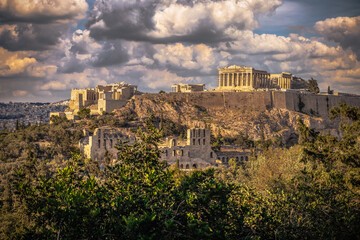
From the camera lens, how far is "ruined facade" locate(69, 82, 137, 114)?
60094 millimetres

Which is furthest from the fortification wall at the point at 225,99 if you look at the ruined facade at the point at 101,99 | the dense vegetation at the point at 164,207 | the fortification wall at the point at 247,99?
the dense vegetation at the point at 164,207

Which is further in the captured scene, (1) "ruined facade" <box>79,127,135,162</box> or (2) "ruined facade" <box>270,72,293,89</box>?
(2) "ruined facade" <box>270,72,293,89</box>

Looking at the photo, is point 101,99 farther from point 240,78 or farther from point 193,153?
point 240,78

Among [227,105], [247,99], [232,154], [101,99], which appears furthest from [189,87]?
[232,154]

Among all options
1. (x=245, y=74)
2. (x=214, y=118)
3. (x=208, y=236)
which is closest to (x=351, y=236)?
(x=208, y=236)

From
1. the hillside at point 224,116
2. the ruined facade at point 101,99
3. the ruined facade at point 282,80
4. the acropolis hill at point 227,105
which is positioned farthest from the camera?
the ruined facade at point 282,80

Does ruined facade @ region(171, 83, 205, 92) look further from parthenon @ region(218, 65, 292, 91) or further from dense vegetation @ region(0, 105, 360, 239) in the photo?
dense vegetation @ region(0, 105, 360, 239)

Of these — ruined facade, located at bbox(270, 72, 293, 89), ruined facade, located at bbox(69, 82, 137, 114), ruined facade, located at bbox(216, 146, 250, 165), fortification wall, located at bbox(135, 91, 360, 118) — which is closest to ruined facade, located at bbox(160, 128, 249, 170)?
ruined facade, located at bbox(216, 146, 250, 165)

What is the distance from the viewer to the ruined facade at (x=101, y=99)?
60094mm

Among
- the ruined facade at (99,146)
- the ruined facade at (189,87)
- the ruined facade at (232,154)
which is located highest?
the ruined facade at (189,87)

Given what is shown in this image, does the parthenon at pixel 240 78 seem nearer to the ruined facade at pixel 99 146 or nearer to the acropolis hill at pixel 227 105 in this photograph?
the acropolis hill at pixel 227 105

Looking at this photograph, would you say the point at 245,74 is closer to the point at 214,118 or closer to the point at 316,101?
the point at 316,101

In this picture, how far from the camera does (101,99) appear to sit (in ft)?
200

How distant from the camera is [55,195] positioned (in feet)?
34.1
